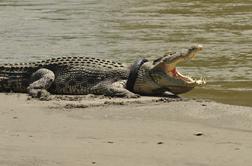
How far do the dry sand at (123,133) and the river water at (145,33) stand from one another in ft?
3.75

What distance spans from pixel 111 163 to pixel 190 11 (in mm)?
12946

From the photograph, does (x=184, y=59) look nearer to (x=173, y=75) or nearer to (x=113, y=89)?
(x=173, y=75)

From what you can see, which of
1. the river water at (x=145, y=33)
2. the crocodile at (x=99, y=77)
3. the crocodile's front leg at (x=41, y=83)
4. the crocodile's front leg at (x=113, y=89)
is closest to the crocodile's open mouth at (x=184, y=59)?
the crocodile at (x=99, y=77)

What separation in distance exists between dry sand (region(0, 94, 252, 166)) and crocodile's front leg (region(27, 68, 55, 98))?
0.43 meters

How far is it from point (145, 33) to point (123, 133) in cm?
821

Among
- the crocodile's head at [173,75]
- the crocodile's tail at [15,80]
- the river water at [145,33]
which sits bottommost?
the river water at [145,33]

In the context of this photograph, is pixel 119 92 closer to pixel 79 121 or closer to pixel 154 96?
pixel 154 96

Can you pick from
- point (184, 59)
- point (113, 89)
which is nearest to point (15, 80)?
point (113, 89)

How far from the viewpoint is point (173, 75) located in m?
8.51

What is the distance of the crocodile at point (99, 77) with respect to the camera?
8.33m

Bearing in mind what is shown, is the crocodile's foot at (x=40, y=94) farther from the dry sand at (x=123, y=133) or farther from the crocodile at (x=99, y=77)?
the dry sand at (x=123, y=133)

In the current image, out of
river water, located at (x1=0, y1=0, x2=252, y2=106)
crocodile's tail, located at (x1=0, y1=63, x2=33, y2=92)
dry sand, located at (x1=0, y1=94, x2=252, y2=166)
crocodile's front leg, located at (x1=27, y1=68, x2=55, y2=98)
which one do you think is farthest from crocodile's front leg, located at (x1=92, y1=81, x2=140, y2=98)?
crocodile's tail, located at (x1=0, y1=63, x2=33, y2=92)

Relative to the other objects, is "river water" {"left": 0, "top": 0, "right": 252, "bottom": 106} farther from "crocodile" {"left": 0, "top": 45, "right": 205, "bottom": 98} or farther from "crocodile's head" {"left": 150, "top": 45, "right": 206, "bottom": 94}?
"crocodile" {"left": 0, "top": 45, "right": 205, "bottom": 98}

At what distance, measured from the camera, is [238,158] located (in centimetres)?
478
